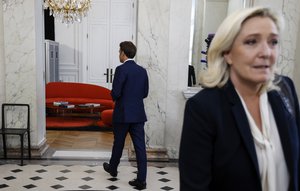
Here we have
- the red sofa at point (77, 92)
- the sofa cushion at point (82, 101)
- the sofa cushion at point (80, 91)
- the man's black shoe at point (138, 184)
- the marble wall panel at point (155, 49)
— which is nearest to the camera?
the man's black shoe at point (138, 184)

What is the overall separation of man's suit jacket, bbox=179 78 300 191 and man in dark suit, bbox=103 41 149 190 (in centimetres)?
291

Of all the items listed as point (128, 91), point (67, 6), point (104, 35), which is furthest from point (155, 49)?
point (104, 35)

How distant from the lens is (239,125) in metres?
1.31

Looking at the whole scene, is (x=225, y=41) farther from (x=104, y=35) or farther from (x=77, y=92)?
(x=104, y=35)

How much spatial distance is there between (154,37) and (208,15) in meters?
1.20

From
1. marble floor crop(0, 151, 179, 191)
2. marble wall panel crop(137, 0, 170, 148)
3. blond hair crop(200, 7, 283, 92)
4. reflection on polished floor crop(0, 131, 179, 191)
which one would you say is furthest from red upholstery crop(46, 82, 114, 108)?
blond hair crop(200, 7, 283, 92)

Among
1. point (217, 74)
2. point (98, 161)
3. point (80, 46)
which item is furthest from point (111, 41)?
point (217, 74)

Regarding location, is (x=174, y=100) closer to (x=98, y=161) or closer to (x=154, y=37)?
(x=154, y=37)

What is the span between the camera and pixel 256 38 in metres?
1.32

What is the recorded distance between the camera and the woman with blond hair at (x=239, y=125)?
129cm

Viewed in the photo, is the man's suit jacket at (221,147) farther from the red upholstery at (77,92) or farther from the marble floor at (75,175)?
the red upholstery at (77,92)

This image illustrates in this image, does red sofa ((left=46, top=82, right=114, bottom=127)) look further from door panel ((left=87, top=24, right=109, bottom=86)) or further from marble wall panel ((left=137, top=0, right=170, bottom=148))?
marble wall panel ((left=137, top=0, right=170, bottom=148))

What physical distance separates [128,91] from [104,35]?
6149 millimetres

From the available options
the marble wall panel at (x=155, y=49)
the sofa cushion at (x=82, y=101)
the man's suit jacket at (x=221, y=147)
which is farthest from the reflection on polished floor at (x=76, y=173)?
the man's suit jacket at (x=221, y=147)
